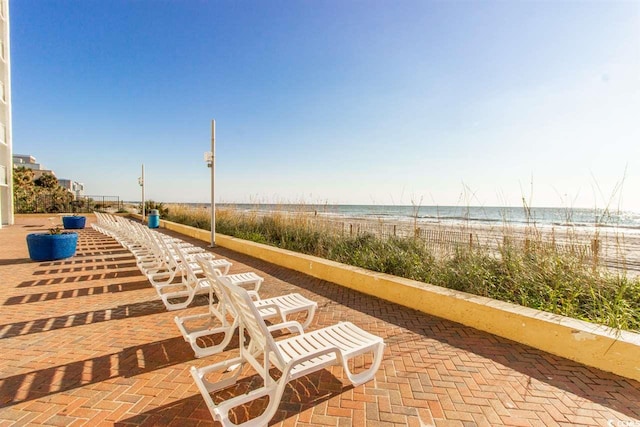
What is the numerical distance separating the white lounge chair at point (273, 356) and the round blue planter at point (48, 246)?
21.8 ft

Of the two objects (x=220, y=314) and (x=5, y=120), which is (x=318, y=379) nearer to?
(x=220, y=314)

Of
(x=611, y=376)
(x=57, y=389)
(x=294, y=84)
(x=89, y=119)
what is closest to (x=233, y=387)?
(x=57, y=389)

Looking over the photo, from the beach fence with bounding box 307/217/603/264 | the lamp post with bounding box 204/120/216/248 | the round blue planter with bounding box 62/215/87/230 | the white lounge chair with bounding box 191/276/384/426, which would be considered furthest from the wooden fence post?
the round blue planter with bounding box 62/215/87/230

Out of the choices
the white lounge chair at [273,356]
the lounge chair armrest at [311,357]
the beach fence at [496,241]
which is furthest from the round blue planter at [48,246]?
the lounge chair armrest at [311,357]

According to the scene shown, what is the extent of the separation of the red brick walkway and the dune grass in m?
0.88

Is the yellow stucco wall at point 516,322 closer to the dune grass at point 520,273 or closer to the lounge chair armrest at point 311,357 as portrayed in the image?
the dune grass at point 520,273

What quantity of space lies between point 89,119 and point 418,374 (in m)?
18.9

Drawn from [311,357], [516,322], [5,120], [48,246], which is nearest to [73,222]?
[5,120]

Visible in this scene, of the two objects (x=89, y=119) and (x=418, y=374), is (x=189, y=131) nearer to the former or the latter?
(x=89, y=119)

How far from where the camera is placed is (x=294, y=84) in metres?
11.3

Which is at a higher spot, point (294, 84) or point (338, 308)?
point (294, 84)

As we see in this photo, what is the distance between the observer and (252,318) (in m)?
1.75

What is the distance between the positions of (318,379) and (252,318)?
0.98 m

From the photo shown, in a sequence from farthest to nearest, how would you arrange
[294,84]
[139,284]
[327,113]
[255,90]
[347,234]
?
[327,113], [255,90], [294,84], [347,234], [139,284]
